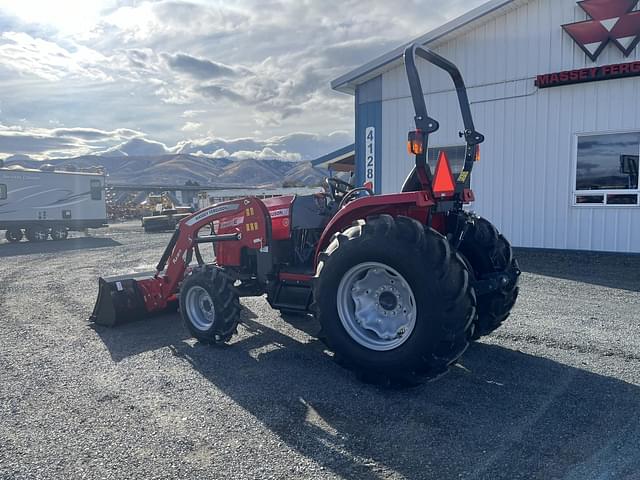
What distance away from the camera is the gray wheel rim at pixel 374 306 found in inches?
154

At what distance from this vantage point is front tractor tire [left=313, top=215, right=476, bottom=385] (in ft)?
11.5

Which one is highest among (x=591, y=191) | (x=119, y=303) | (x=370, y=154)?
(x=370, y=154)

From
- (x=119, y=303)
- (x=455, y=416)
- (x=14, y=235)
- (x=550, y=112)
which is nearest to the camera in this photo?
(x=455, y=416)

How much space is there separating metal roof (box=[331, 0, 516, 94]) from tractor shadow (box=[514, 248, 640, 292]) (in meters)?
5.06

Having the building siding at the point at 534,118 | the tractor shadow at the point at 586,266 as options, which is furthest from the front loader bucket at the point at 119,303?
the building siding at the point at 534,118

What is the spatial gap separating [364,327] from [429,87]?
9557mm

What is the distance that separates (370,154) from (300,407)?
10445 millimetres

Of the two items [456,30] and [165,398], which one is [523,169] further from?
[165,398]

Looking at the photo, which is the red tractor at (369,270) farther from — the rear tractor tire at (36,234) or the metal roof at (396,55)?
the rear tractor tire at (36,234)

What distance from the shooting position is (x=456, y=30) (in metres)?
11.5

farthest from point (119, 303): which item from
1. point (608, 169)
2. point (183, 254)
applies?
point (608, 169)

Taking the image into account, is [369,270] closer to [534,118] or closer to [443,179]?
[443,179]

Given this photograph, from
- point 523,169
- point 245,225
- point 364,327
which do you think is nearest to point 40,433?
point 364,327

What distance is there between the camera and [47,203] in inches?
822
